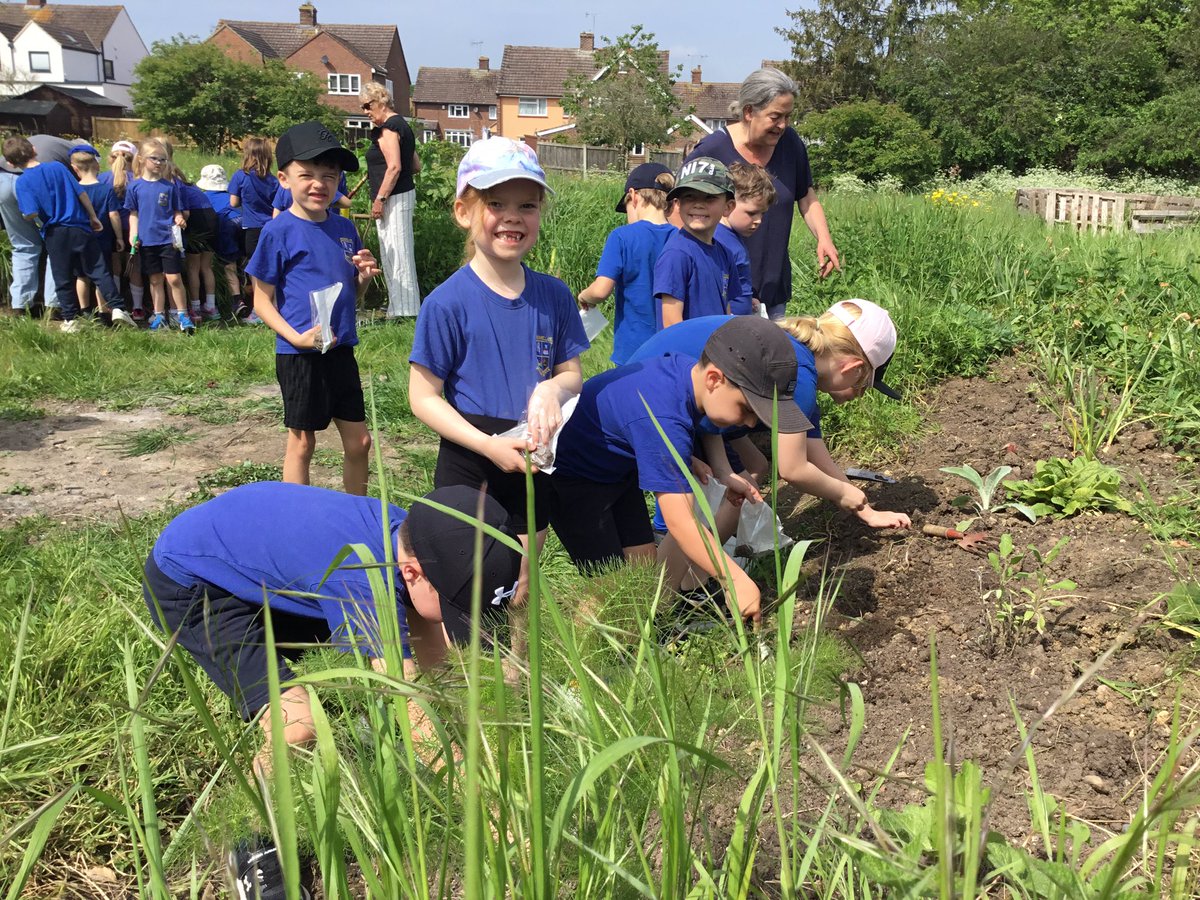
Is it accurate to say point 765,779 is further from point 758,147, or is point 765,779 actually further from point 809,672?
point 758,147

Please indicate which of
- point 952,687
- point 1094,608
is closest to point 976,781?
point 952,687

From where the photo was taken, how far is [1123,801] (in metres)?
1.93

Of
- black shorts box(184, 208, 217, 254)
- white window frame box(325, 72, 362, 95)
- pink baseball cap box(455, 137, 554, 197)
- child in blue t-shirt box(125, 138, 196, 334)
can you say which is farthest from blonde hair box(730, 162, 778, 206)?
white window frame box(325, 72, 362, 95)

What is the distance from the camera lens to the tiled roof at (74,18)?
66125 millimetres

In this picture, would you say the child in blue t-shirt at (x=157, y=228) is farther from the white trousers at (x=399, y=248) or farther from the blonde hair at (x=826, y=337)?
the blonde hair at (x=826, y=337)

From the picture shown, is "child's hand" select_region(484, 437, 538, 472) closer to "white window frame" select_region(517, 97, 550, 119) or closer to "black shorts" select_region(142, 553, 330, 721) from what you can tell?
"black shorts" select_region(142, 553, 330, 721)

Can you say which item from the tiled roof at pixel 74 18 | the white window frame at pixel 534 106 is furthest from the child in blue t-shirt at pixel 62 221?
the tiled roof at pixel 74 18

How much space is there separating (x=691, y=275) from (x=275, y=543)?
2079 mm

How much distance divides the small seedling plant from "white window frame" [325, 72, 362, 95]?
68.8m

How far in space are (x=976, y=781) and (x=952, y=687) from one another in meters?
1.30

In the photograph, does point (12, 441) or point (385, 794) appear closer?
point (385, 794)

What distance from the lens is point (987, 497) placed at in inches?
129

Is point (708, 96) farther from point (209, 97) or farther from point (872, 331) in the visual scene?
point (872, 331)

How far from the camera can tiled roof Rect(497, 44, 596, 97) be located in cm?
7125
